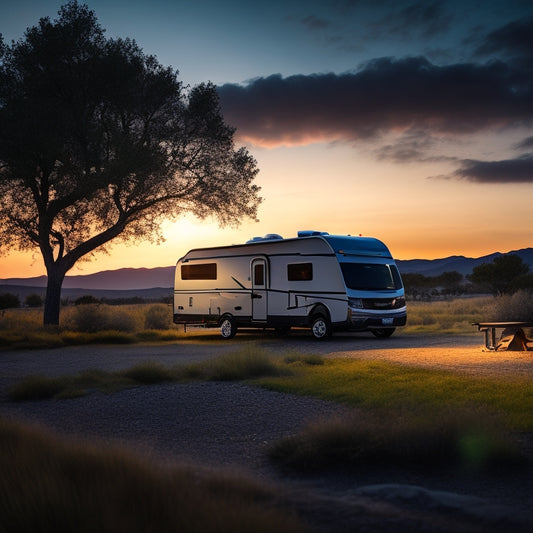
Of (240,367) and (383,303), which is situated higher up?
(383,303)

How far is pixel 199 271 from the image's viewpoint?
24984 mm

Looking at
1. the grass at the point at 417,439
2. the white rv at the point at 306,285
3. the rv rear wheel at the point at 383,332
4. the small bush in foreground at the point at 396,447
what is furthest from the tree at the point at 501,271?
the small bush in foreground at the point at 396,447

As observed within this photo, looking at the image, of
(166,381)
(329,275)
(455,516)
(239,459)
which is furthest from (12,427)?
(329,275)

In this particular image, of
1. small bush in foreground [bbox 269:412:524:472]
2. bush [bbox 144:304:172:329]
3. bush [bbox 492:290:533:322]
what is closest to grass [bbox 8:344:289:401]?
small bush in foreground [bbox 269:412:524:472]

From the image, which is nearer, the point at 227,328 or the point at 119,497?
the point at 119,497

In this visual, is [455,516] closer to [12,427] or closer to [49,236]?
[12,427]

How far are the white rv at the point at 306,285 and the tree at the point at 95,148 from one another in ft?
14.6

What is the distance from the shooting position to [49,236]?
27297 millimetres

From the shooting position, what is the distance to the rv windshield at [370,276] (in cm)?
2066

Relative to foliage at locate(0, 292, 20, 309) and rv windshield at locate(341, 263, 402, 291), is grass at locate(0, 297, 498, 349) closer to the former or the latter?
rv windshield at locate(341, 263, 402, 291)

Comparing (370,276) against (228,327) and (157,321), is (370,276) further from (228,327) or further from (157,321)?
(157,321)

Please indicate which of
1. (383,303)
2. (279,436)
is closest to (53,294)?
(383,303)

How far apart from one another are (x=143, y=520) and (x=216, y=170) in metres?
24.6

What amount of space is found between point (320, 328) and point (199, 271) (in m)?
5.78
